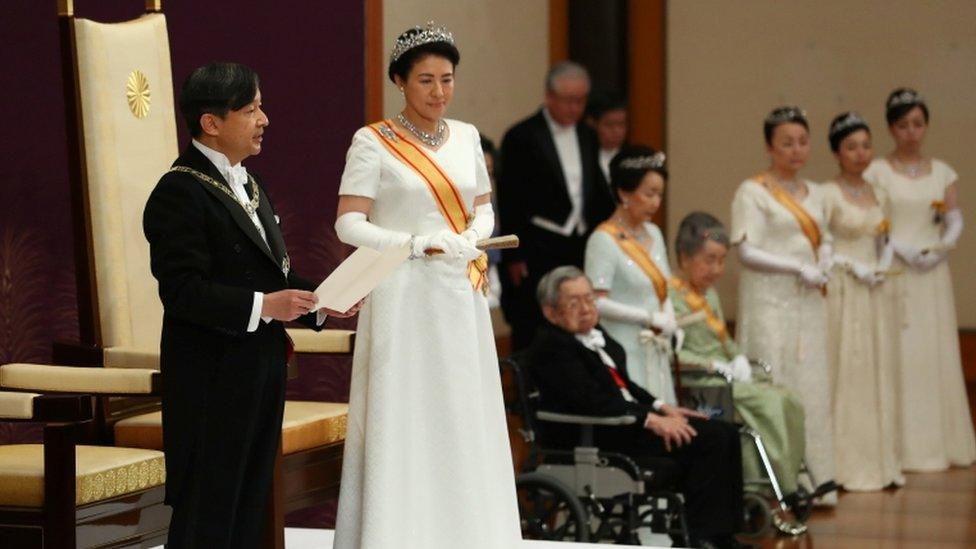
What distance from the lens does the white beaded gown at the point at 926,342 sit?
8141mm

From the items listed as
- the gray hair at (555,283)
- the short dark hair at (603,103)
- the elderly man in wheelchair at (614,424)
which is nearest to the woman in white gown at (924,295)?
the short dark hair at (603,103)

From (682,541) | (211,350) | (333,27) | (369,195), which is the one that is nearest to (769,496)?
(682,541)

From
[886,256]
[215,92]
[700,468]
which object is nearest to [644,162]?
[700,468]

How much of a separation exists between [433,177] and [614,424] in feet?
5.39

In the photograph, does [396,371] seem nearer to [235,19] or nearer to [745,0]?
[235,19]

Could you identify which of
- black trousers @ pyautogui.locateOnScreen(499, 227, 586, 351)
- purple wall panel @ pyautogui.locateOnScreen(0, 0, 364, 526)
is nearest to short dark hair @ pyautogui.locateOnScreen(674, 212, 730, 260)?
black trousers @ pyautogui.locateOnScreen(499, 227, 586, 351)

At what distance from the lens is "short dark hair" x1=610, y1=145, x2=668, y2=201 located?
6324 millimetres

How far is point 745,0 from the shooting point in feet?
32.6

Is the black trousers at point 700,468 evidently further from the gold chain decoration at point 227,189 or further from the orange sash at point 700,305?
the gold chain decoration at point 227,189

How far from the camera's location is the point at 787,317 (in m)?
7.33

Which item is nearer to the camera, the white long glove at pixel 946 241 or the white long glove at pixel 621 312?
the white long glove at pixel 621 312

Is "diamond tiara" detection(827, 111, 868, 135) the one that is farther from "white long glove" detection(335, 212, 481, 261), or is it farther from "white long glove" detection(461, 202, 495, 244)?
"white long glove" detection(335, 212, 481, 261)

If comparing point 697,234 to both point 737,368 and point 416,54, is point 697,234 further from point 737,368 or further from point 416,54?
point 416,54

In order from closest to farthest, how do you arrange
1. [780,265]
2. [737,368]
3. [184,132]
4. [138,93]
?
1. [138,93]
2. [184,132]
3. [737,368]
4. [780,265]
